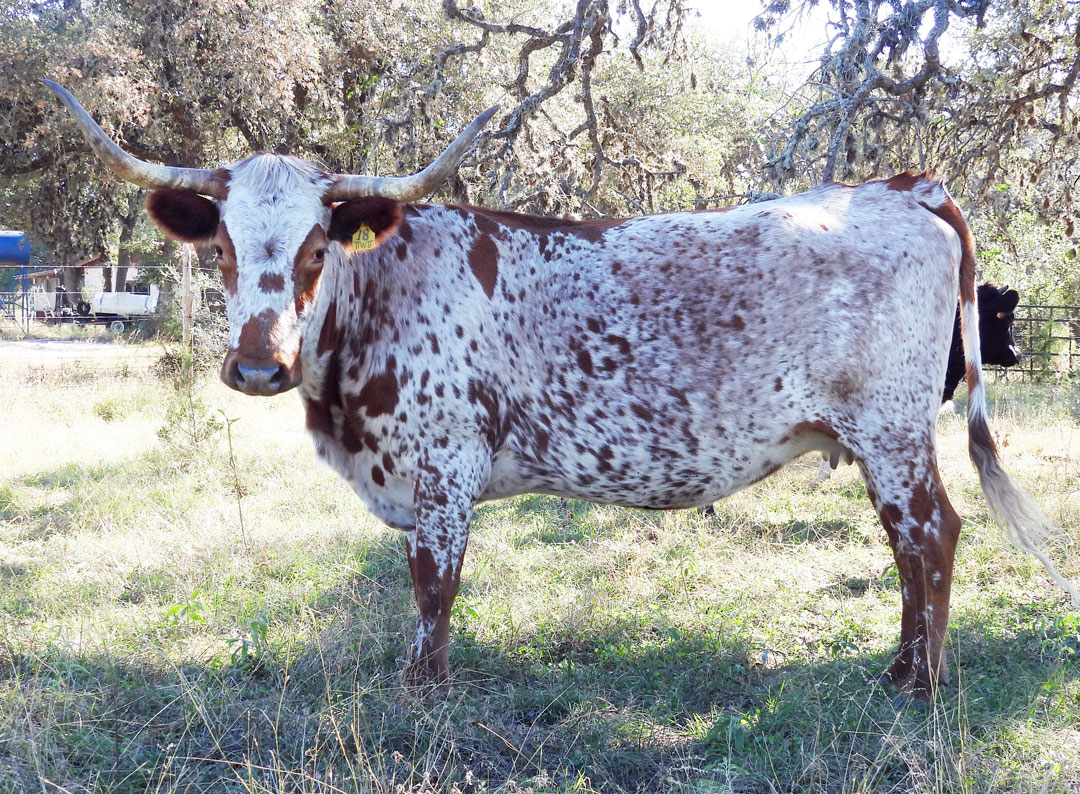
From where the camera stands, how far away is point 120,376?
12.7 meters

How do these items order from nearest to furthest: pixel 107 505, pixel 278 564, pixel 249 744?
pixel 249 744 → pixel 278 564 → pixel 107 505

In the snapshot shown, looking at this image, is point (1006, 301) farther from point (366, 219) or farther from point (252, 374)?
point (252, 374)

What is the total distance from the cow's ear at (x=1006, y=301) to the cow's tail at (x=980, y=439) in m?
3.73

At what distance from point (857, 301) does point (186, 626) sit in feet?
11.4

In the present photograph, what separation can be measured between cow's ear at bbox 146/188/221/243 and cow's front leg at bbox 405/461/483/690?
1426 mm

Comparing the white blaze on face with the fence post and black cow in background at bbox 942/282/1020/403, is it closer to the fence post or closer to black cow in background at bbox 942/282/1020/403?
black cow in background at bbox 942/282/1020/403

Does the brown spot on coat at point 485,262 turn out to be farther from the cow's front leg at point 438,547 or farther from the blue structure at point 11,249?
the blue structure at point 11,249

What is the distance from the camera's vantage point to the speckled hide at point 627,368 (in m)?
3.77

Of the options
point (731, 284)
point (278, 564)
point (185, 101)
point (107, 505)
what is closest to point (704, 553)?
point (731, 284)

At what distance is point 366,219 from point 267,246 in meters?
0.47

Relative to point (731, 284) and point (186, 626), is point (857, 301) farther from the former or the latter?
point (186, 626)

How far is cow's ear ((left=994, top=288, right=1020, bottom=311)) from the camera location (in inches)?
291

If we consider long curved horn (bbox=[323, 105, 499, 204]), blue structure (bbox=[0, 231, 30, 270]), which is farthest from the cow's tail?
blue structure (bbox=[0, 231, 30, 270])

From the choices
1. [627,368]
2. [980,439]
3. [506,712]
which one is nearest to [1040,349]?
[980,439]
